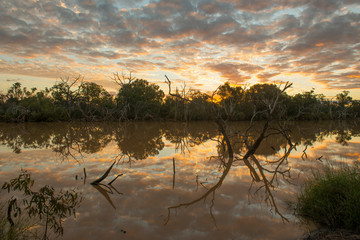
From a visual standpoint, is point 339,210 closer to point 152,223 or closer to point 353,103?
point 152,223

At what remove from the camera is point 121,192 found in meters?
6.32

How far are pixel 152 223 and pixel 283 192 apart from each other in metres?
4.01

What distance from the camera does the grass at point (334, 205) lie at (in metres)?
3.94

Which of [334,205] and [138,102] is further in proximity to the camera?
[138,102]

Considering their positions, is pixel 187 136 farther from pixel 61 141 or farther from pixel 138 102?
pixel 138 102

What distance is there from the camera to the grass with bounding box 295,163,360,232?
394cm

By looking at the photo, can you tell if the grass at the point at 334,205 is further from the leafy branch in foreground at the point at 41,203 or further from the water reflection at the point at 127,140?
the water reflection at the point at 127,140

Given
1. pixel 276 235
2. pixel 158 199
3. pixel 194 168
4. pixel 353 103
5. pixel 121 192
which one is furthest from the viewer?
pixel 353 103

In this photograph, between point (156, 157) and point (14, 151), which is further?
point (14, 151)

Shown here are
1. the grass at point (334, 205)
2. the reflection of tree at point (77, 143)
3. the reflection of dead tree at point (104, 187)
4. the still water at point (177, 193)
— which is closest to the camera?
the grass at point (334, 205)

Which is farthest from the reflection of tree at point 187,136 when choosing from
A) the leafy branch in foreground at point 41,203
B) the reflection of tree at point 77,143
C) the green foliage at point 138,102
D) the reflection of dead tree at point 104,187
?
the green foliage at point 138,102

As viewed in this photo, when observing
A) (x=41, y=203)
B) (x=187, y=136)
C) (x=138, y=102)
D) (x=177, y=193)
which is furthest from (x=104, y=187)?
(x=138, y=102)

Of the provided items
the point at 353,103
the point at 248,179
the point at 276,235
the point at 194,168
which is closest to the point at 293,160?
the point at 248,179

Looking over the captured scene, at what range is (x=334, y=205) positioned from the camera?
4.37m
